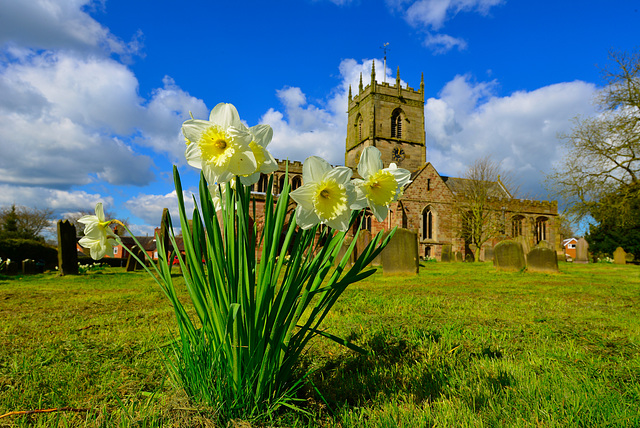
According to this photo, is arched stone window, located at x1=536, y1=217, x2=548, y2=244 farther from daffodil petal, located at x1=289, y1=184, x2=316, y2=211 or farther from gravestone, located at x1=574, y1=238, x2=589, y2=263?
daffodil petal, located at x1=289, y1=184, x2=316, y2=211

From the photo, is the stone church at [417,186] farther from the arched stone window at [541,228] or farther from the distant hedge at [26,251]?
the distant hedge at [26,251]

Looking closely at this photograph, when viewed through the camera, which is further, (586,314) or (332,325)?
(586,314)

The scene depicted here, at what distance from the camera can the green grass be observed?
158 centimetres

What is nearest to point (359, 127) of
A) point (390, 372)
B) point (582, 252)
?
point (582, 252)

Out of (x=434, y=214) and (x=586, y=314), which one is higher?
(x=434, y=214)

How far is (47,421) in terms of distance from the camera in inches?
60.1

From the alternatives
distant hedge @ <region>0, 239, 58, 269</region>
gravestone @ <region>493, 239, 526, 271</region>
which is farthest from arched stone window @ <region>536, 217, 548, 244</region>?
distant hedge @ <region>0, 239, 58, 269</region>

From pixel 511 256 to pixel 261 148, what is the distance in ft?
39.0

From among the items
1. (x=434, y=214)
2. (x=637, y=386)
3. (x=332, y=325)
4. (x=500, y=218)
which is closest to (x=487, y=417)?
(x=637, y=386)

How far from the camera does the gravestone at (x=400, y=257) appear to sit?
908 cm

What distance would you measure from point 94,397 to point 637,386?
2.74 m

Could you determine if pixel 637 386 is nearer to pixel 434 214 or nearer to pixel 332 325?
pixel 332 325

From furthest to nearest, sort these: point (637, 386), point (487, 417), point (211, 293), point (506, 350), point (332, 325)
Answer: point (332, 325)
point (506, 350)
point (637, 386)
point (487, 417)
point (211, 293)

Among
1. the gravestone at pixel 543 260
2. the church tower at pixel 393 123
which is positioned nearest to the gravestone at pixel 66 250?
the gravestone at pixel 543 260
